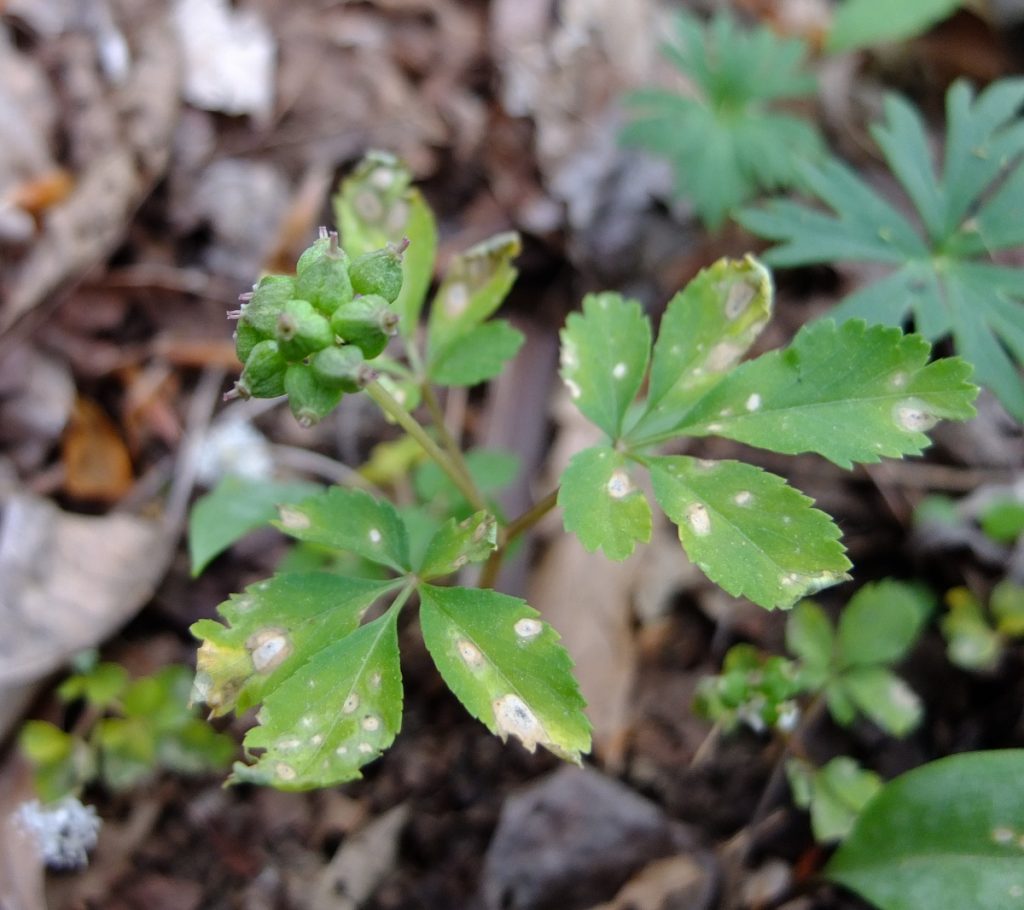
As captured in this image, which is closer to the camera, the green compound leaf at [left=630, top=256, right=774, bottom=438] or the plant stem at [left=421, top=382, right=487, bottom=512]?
the green compound leaf at [left=630, top=256, right=774, bottom=438]

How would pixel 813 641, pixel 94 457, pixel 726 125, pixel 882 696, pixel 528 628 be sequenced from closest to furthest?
pixel 528 628, pixel 882 696, pixel 813 641, pixel 94 457, pixel 726 125

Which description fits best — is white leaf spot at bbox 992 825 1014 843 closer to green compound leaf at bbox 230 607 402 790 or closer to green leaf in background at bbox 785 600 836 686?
green leaf in background at bbox 785 600 836 686

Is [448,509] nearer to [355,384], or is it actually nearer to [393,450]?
[393,450]

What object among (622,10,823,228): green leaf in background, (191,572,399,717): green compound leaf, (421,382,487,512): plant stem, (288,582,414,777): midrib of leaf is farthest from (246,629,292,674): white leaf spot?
(622,10,823,228): green leaf in background

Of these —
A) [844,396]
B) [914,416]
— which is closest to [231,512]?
[844,396]

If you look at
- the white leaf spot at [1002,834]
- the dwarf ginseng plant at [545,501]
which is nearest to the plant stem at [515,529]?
the dwarf ginseng plant at [545,501]

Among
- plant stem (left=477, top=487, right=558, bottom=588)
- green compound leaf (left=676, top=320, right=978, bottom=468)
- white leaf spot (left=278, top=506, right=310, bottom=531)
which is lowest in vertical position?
plant stem (left=477, top=487, right=558, bottom=588)

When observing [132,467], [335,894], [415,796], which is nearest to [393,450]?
[132,467]

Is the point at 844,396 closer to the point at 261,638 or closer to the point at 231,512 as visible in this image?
the point at 261,638
